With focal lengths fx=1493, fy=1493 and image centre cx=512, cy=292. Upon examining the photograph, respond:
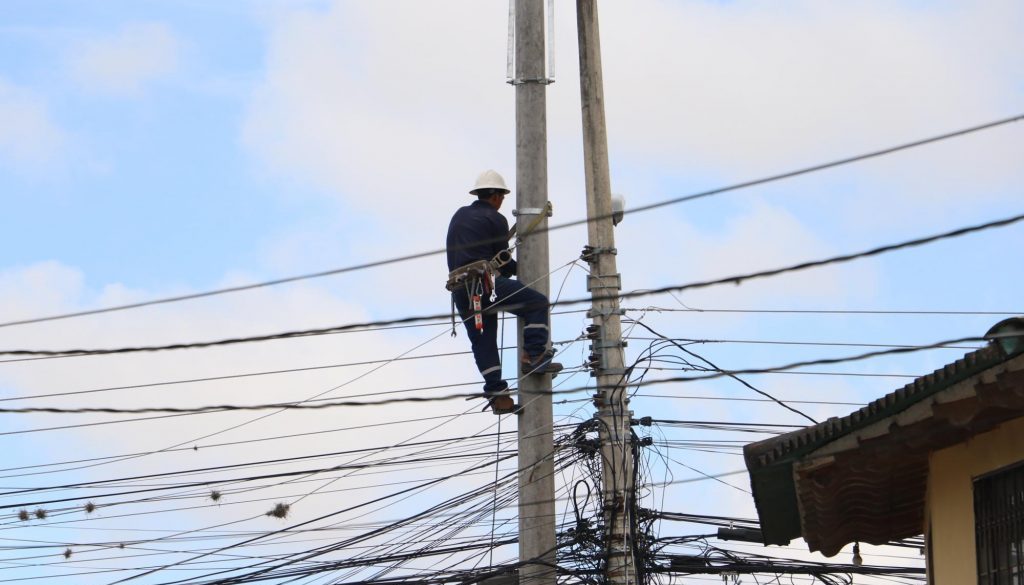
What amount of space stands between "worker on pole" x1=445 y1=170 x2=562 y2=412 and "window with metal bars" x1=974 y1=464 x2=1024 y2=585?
3.02 meters

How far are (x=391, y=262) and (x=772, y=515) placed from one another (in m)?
2.93

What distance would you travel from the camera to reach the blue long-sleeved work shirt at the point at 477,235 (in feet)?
34.9

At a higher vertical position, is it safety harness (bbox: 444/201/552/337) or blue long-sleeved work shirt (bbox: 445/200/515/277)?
blue long-sleeved work shirt (bbox: 445/200/515/277)

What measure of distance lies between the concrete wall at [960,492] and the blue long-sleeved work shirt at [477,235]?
3383 mm

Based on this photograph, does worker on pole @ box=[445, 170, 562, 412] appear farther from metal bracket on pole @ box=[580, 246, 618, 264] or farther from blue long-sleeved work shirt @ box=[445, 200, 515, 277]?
metal bracket on pole @ box=[580, 246, 618, 264]

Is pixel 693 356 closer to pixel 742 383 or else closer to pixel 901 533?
pixel 742 383

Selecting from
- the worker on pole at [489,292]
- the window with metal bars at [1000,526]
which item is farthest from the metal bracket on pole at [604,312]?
the window with metal bars at [1000,526]

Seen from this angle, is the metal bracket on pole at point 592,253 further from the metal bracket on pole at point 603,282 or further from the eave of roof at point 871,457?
the eave of roof at point 871,457

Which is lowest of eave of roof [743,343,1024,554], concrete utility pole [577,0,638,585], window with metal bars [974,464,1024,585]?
window with metal bars [974,464,1024,585]

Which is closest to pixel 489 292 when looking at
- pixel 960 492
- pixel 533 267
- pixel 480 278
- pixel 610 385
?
pixel 480 278

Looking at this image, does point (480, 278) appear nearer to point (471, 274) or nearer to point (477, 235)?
point (471, 274)

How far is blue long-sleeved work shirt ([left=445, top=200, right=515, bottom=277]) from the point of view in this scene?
1065 cm

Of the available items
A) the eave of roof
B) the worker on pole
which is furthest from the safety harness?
the eave of roof

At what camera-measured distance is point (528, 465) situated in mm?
9852
